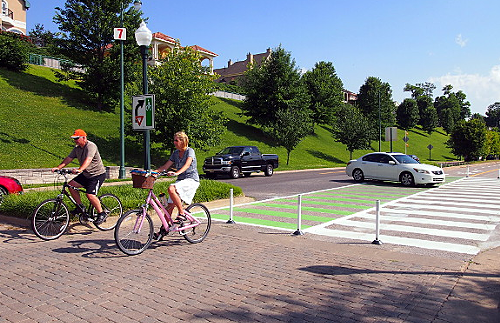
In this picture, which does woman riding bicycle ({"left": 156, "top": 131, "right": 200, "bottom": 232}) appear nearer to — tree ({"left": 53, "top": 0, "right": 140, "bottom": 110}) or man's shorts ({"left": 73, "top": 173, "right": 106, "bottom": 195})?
man's shorts ({"left": 73, "top": 173, "right": 106, "bottom": 195})

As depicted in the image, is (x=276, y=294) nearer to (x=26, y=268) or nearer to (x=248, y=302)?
(x=248, y=302)

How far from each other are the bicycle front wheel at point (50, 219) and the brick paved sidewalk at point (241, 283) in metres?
0.18

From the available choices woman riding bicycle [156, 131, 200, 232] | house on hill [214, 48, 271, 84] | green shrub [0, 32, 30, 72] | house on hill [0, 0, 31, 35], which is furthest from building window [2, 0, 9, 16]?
woman riding bicycle [156, 131, 200, 232]

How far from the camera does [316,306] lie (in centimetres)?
414

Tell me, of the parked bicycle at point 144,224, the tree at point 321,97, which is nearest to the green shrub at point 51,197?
the parked bicycle at point 144,224

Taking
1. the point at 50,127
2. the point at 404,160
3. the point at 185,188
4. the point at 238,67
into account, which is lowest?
the point at 185,188

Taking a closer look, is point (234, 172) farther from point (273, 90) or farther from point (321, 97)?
point (321, 97)

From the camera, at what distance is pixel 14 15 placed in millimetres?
57781

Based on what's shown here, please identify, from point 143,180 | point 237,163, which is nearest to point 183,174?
point 143,180

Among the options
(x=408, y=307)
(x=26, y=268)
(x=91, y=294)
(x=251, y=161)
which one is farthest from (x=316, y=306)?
(x=251, y=161)

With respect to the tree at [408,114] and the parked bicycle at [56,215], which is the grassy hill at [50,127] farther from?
the tree at [408,114]

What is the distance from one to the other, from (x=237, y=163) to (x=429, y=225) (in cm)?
1579

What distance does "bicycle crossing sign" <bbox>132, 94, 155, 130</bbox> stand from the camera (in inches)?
387

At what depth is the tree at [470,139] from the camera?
63938 millimetres
